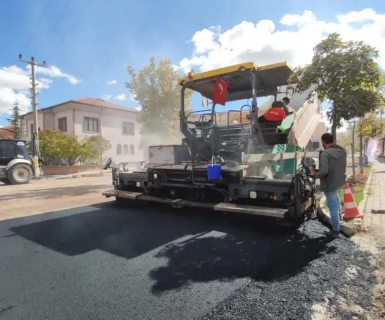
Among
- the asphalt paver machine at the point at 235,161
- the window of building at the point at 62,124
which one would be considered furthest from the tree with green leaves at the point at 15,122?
the asphalt paver machine at the point at 235,161

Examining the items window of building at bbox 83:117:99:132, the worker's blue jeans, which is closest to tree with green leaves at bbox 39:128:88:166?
window of building at bbox 83:117:99:132

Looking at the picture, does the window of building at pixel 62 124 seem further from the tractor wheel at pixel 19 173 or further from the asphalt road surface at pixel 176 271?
the asphalt road surface at pixel 176 271

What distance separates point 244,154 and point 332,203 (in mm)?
1562

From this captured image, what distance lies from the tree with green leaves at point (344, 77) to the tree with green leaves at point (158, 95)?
9716mm

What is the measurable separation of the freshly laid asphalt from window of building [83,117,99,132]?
76.0 ft

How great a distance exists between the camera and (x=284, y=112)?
5551mm

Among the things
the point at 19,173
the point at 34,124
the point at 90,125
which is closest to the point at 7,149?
the point at 19,173

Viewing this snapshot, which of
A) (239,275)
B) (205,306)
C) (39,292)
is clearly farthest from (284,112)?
(39,292)

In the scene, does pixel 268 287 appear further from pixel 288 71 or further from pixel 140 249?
pixel 288 71

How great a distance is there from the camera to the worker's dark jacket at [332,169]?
4344mm

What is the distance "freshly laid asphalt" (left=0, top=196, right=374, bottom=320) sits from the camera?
2.48 m

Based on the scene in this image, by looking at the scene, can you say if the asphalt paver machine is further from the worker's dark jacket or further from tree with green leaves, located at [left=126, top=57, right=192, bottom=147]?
tree with green leaves, located at [left=126, top=57, right=192, bottom=147]

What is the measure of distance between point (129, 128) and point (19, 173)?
16.5 m

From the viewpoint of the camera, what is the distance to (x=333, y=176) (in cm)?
436
